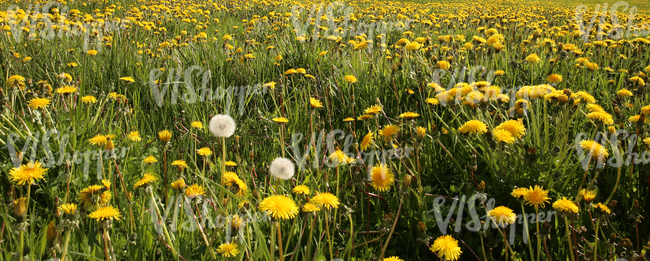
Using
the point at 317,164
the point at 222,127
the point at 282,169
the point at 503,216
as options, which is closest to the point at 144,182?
the point at 222,127

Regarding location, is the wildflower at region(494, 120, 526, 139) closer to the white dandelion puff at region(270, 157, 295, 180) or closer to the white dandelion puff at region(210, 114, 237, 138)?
the white dandelion puff at region(270, 157, 295, 180)

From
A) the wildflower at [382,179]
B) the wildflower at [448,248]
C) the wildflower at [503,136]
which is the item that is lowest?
the wildflower at [448,248]

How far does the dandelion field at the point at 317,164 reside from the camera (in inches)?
55.1

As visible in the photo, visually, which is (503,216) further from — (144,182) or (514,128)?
(144,182)

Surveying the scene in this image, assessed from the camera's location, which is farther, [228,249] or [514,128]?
[514,128]

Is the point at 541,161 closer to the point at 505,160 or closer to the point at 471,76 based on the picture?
the point at 505,160

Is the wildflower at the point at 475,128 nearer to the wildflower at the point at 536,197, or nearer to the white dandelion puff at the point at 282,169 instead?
the wildflower at the point at 536,197

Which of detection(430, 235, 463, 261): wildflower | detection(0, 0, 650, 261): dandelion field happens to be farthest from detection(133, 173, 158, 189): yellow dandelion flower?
detection(430, 235, 463, 261): wildflower

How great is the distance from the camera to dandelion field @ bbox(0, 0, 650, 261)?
140 centimetres

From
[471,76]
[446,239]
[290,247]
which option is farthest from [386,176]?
[471,76]

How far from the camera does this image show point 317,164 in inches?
74.8

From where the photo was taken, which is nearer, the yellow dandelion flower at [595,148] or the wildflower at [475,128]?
the yellow dandelion flower at [595,148]

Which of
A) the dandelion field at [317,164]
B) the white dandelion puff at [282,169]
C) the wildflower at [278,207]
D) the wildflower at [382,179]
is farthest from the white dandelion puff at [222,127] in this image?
the wildflower at [382,179]

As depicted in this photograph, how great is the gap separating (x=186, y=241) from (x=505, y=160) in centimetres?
149
